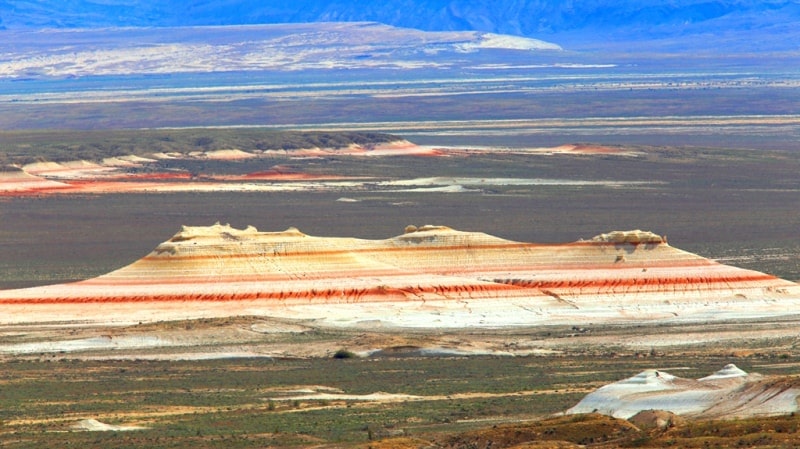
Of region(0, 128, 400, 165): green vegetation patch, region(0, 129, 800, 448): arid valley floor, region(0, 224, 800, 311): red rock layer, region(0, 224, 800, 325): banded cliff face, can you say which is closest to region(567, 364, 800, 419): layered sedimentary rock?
region(0, 129, 800, 448): arid valley floor

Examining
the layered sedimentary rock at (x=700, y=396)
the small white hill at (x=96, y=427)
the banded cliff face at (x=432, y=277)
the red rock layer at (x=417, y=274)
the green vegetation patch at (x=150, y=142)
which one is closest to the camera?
the layered sedimentary rock at (x=700, y=396)

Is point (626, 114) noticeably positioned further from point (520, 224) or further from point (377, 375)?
point (377, 375)

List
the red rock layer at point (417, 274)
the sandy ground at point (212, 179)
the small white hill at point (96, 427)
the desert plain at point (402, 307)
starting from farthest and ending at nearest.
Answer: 1. the sandy ground at point (212, 179)
2. the red rock layer at point (417, 274)
3. the small white hill at point (96, 427)
4. the desert plain at point (402, 307)

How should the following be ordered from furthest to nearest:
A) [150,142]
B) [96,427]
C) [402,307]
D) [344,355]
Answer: [150,142]
[402,307]
[344,355]
[96,427]

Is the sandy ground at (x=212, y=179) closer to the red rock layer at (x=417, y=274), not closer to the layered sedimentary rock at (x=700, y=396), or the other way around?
the red rock layer at (x=417, y=274)

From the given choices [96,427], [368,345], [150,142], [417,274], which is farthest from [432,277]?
[150,142]

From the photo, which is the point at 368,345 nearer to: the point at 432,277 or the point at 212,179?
the point at 432,277

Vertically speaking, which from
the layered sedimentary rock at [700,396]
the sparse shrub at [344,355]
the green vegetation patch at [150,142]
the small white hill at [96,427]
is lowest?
the sparse shrub at [344,355]

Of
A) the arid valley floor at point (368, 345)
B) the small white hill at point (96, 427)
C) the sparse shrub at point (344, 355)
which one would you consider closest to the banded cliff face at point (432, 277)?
the arid valley floor at point (368, 345)
